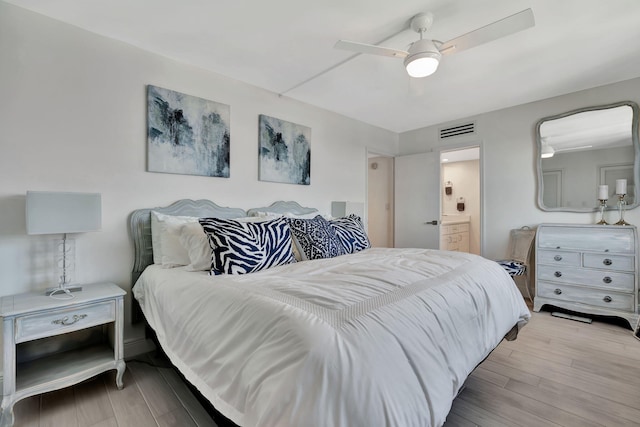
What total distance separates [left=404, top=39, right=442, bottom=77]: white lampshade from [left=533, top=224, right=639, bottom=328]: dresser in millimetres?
2575

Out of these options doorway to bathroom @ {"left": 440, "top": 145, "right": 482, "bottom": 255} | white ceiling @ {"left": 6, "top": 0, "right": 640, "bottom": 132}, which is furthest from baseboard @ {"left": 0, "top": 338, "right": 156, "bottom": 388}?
doorway to bathroom @ {"left": 440, "top": 145, "right": 482, "bottom": 255}

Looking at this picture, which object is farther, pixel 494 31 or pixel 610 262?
pixel 610 262

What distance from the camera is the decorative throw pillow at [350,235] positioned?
270 cm

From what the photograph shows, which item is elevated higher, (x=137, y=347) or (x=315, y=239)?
(x=315, y=239)

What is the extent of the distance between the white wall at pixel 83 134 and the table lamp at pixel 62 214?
26 centimetres

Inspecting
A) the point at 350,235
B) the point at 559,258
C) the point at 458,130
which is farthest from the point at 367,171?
the point at 559,258

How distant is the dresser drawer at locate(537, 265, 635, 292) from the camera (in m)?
2.87

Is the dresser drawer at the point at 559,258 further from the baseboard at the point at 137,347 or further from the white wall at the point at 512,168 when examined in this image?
the baseboard at the point at 137,347

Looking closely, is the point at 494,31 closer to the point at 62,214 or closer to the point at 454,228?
the point at 62,214

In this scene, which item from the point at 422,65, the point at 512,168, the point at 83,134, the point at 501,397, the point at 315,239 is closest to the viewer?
the point at 501,397

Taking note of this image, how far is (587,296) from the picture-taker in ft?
9.99

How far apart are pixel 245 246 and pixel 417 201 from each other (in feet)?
11.2

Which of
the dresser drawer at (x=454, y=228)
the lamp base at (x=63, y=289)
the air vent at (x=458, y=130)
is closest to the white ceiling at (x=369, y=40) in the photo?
the air vent at (x=458, y=130)

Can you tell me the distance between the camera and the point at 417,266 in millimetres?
1904
